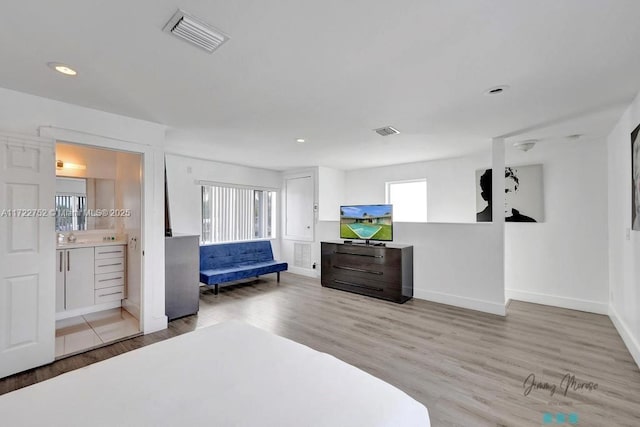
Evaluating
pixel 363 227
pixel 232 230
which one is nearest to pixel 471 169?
pixel 363 227

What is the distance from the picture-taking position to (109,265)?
387 centimetres

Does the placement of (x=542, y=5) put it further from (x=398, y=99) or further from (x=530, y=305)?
(x=530, y=305)

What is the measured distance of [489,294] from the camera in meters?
3.98

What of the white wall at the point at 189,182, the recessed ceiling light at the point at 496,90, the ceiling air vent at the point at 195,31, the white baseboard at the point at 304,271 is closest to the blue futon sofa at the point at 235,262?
the white wall at the point at 189,182

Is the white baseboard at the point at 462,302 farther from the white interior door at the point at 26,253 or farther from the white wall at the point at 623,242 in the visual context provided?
the white interior door at the point at 26,253

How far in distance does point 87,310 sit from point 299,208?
13.2 feet

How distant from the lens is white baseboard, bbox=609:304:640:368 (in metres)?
2.58

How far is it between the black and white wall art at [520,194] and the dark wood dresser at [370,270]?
1.54m

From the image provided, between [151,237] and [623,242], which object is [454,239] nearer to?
[623,242]

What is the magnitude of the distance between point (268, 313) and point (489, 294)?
305 cm

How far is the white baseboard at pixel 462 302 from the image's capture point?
3.89 metres

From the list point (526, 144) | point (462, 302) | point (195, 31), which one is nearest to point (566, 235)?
point (526, 144)

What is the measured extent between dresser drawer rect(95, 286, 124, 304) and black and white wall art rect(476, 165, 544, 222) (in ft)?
18.6

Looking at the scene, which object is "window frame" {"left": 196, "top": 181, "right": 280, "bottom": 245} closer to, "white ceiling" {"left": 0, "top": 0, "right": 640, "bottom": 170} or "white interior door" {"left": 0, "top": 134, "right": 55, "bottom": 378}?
"white ceiling" {"left": 0, "top": 0, "right": 640, "bottom": 170}
